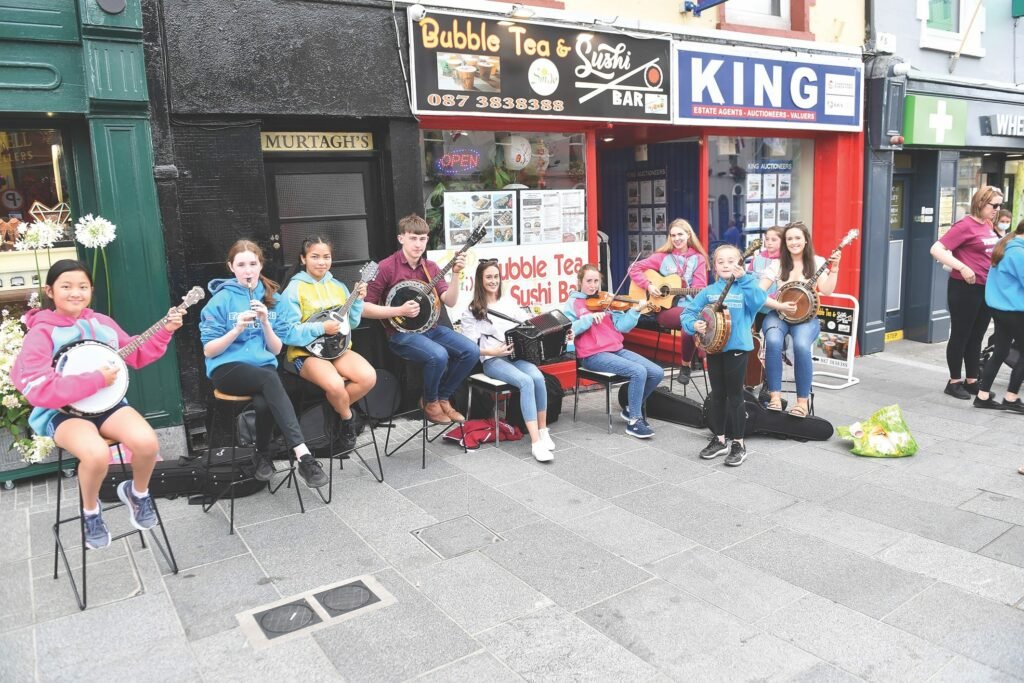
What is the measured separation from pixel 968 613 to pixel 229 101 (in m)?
5.84

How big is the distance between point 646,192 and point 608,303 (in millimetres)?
3244

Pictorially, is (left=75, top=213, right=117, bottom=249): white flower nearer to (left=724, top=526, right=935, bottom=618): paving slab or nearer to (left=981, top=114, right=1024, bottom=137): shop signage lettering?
(left=724, top=526, right=935, bottom=618): paving slab

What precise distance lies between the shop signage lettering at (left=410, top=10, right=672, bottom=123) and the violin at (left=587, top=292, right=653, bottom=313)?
6.34ft

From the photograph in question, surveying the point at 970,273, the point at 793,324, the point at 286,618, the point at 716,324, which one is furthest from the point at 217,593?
the point at 970,273

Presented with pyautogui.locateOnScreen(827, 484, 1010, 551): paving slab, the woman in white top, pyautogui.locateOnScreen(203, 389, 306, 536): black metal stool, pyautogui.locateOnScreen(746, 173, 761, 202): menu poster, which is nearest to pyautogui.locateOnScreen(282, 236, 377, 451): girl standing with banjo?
pyautogui.locateOnScreen(203, 389, 306, 536): black metal stool

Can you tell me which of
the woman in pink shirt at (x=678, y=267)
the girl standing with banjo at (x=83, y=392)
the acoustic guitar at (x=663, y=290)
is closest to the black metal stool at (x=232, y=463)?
the girl standing with banjo at (x=83, y=392)

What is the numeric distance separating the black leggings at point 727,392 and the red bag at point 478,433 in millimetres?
1658

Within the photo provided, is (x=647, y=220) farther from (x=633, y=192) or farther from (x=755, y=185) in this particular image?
(x=755, y=185)

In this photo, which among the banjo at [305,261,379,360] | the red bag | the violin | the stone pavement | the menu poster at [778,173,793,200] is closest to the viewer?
the stone pavement

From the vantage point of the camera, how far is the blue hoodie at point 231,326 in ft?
15.9

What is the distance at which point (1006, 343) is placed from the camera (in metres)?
7.26

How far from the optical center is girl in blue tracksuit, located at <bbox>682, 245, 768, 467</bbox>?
5.73 meters

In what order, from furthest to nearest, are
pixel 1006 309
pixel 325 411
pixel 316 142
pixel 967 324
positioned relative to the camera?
pixel 967 324 < pixel 1006 309 < pixel 316 142 < pixel 325 411

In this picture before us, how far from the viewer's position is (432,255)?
7.14 meters
